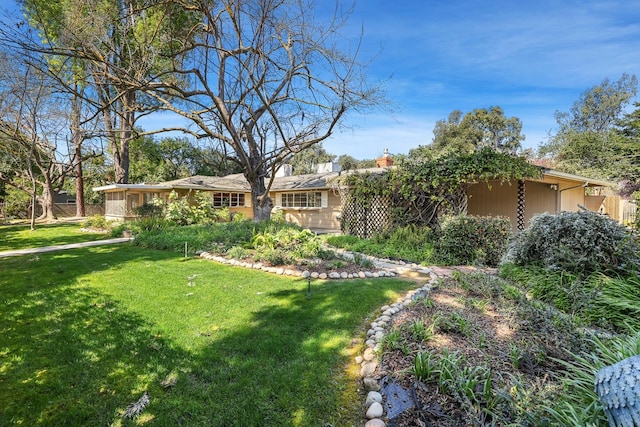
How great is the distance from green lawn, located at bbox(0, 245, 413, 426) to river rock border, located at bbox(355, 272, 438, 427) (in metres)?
0.11

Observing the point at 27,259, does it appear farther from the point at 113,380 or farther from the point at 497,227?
the point at 497,227

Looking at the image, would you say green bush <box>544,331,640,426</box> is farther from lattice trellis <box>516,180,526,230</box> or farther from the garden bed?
lattice trellis <box>516,180,526,230</box>

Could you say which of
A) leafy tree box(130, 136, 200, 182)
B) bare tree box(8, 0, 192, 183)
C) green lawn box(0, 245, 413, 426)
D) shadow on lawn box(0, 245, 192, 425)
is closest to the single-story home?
green lawn box(0, 245, 413, 426)

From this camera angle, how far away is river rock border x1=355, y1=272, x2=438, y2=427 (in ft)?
7.50

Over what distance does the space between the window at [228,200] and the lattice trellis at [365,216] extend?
9256 mm

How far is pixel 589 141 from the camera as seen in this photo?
24.8 m

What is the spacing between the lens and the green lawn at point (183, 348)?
2.32 m

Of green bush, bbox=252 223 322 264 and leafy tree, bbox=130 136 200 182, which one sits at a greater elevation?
leafy tree, bbox=130 136 200 182

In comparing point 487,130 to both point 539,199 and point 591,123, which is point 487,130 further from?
point 539,199

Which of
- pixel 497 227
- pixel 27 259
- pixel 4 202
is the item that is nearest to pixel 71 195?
pixel 4 202

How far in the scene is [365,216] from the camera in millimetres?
11320

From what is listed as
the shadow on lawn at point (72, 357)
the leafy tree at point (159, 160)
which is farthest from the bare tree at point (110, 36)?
the leafy tree at point (159, 160)

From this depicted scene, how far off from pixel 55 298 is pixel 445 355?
556 centimetres

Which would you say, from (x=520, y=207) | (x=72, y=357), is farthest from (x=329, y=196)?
(x=72, y=357)
